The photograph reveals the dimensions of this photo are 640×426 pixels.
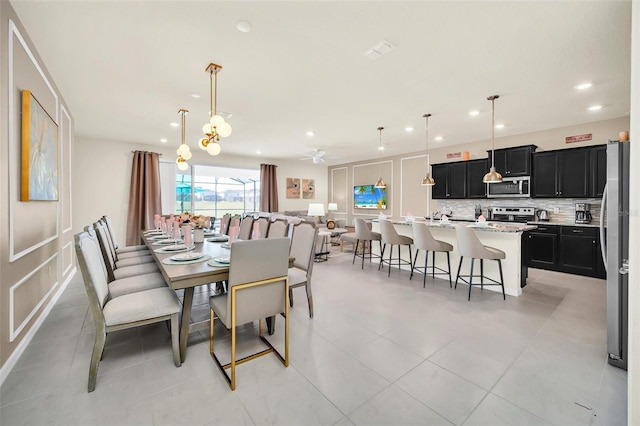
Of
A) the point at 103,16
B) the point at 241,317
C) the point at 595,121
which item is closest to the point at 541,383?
the point at 241,317

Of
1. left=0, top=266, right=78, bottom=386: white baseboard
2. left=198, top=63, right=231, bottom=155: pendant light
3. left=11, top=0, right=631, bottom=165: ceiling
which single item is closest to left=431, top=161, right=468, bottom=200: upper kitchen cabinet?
left=11, top=0, right=631, bottom=165: ceiling

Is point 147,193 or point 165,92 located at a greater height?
point 165,92

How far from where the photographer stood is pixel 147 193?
639 cm

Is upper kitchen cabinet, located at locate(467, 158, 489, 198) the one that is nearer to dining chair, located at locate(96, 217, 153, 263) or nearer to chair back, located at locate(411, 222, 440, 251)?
chair back, located at locate(411, 222, 440, 251)

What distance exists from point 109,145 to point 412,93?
6.42m

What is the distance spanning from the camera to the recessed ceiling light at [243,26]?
2.15 metres

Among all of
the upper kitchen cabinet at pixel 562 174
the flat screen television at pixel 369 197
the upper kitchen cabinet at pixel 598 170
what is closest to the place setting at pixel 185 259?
the upper kitchen cabinet at pixel 562 174

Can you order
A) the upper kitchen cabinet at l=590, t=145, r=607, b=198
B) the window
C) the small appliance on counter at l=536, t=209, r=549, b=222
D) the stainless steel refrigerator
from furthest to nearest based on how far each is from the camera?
the window → the small appliance on counter at l=536, t=209, r=549, b=222 → the upper kitchen cabinet at l=590, t=145, r=607, b=198 → the stainless steel refrigerator

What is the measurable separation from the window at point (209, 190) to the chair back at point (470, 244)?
255 inches

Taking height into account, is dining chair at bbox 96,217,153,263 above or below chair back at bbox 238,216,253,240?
below

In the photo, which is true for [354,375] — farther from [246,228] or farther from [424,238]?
[246,228]

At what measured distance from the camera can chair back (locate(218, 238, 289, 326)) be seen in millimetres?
1787

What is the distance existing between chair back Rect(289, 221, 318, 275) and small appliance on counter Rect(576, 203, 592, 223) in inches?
186

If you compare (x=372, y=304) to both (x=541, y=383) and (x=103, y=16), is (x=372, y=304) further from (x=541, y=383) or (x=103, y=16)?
(x=103, y=16)
